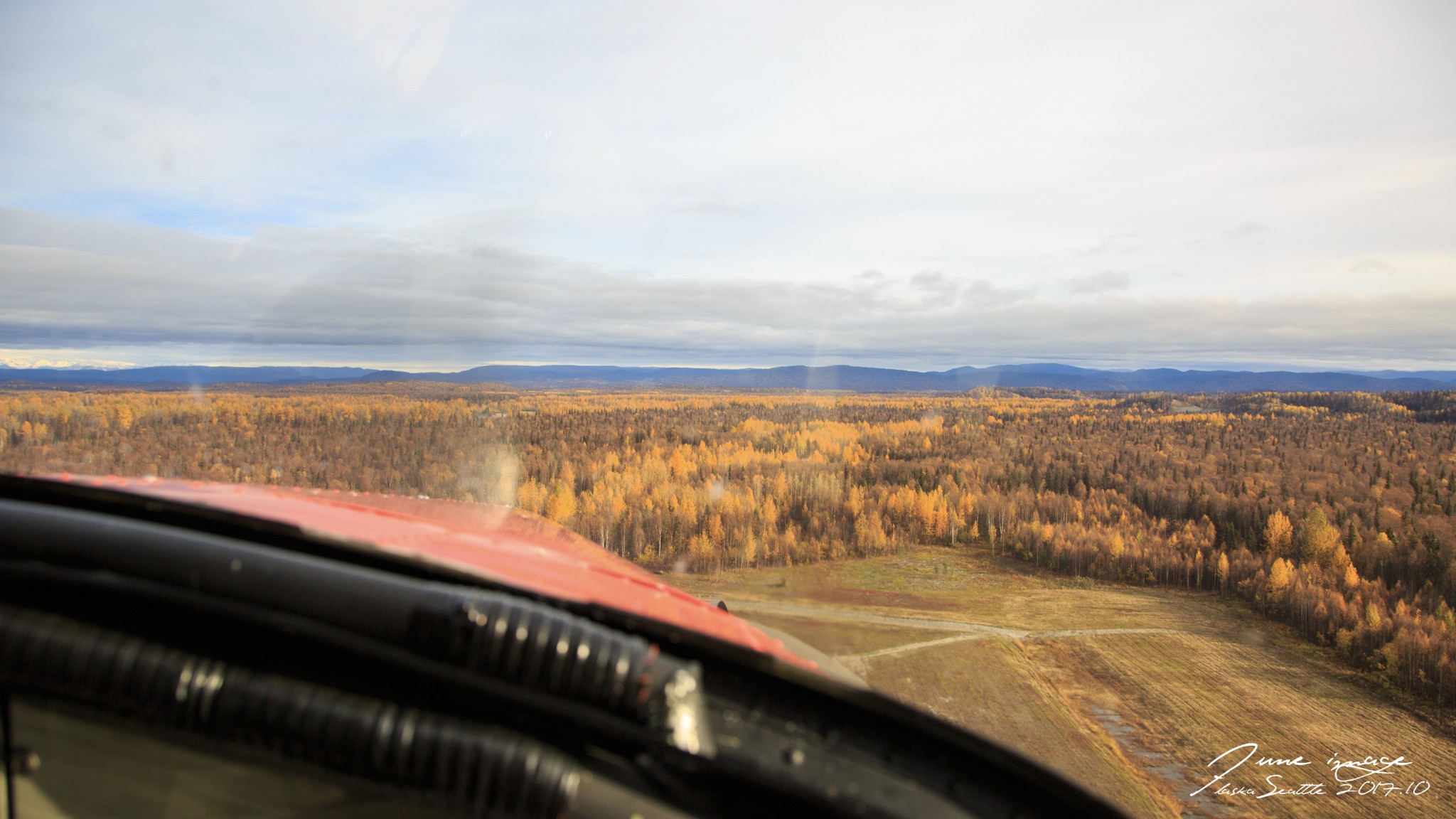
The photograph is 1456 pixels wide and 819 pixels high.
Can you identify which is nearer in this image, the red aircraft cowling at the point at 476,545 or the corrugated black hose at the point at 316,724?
the corrugated black hose at the point at 316,724

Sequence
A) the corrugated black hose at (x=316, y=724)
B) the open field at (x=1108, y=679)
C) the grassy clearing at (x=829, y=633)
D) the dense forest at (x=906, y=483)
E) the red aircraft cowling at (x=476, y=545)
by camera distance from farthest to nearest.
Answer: the dense forest at (x=906, y=483)
the open field at (x=1108, y=679)
the grassy clearing at (x=829, y=633)
the red aircraft cowling at (x=476, y=545)
the corrugated black hose at (x=316, y=724)

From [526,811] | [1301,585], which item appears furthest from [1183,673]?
[526,811]

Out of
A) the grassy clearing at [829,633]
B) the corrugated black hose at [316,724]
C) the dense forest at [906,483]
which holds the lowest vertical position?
the dense forest at [906,483]

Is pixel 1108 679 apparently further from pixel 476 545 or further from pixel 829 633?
pixel 476 545
